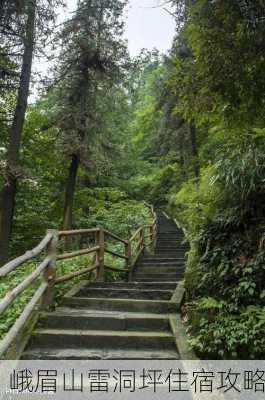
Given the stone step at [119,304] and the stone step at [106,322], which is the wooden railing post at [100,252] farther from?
the stone step at [106,322]

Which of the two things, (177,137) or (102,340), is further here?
(177,137)

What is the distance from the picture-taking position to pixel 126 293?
5.43m

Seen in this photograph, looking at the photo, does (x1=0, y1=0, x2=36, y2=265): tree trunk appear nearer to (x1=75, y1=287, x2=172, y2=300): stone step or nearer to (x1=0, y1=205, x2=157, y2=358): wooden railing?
(x1=0, y1=205, x2=157, y2=358): wooden railing

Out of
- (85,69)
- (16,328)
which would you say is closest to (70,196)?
(85,69)

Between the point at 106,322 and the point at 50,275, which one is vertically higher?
the point at 50,275

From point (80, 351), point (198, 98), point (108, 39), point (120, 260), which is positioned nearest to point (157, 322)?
point (80, 351)

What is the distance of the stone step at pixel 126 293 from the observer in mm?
5301

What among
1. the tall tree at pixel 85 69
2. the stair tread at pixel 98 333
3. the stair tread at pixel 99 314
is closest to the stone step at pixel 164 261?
the tall tree at pixel 85 69

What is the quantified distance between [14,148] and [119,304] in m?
6.08

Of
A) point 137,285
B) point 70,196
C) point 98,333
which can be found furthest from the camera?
point 70,196

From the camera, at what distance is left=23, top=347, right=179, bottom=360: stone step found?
3.57 metres

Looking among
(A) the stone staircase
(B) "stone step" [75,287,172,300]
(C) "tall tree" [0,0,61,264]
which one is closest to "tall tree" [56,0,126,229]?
(C) "tall tree" [0,0,61,264]

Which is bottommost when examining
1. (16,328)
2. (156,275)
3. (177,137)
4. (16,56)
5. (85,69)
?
(156,275)

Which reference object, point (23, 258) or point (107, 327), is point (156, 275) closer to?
point (107, 327)
